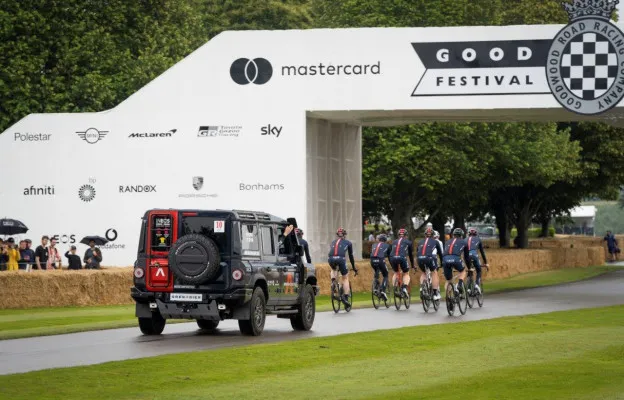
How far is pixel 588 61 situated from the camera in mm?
36031

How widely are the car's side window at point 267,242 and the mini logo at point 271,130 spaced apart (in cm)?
1348

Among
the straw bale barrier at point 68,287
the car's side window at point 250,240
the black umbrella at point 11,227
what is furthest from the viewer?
the black umbrella at point 11,227

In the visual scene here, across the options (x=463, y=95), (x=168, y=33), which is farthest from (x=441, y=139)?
(x=463, y=95)

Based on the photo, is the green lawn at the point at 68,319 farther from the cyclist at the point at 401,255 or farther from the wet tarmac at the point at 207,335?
the cyclist at the point at 401,255

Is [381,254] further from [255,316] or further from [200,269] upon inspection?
[200,269]

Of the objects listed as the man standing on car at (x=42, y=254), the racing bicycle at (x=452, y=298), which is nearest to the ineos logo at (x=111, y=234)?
the man standing on car at (x=42, y=254)

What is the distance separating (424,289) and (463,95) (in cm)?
713

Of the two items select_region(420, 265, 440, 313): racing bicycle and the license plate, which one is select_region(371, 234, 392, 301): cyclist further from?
the license plate

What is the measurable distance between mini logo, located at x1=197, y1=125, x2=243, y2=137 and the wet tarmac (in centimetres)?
748

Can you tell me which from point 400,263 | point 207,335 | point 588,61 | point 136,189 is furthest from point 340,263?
point 136,189

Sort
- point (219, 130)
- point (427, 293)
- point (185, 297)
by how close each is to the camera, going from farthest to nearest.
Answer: point (219, 130) → point (427, 293) → point (185, 297)

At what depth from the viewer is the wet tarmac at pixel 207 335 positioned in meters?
19.9

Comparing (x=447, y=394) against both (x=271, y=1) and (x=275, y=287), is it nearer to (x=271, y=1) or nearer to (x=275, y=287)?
(x=275, y=287)

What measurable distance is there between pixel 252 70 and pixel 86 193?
18.8 feet
